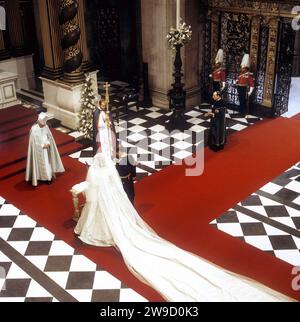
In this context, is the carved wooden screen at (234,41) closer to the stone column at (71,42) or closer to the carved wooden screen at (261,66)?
the carved wooden screen at (261,66)

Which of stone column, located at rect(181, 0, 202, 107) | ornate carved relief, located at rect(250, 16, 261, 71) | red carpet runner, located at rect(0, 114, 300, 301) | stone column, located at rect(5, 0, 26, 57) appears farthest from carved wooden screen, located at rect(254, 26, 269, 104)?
stone column, located at rect(5, 0, 26, 57)

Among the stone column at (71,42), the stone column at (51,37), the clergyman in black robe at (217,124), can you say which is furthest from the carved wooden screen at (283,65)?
the stone column at (51,37)

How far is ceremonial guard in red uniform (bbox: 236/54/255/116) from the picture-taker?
11.5 m

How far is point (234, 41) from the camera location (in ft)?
39.0

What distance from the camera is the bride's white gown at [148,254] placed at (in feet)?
19.7

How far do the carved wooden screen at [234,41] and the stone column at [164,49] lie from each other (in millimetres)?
732

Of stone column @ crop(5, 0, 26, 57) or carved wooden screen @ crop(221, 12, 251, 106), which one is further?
stone column @ crop(5, 0, 26, 57)

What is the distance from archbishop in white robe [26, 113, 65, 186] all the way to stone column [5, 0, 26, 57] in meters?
4.94

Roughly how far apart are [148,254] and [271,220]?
223 centimetres

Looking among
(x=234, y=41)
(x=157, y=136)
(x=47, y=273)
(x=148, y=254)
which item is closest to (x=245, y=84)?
(x=234, y=41)

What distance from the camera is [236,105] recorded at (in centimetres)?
1246

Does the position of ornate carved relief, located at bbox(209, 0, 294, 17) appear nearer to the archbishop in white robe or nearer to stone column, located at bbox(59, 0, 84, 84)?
stone column, located at bbox(59, 0, 84, 84)
